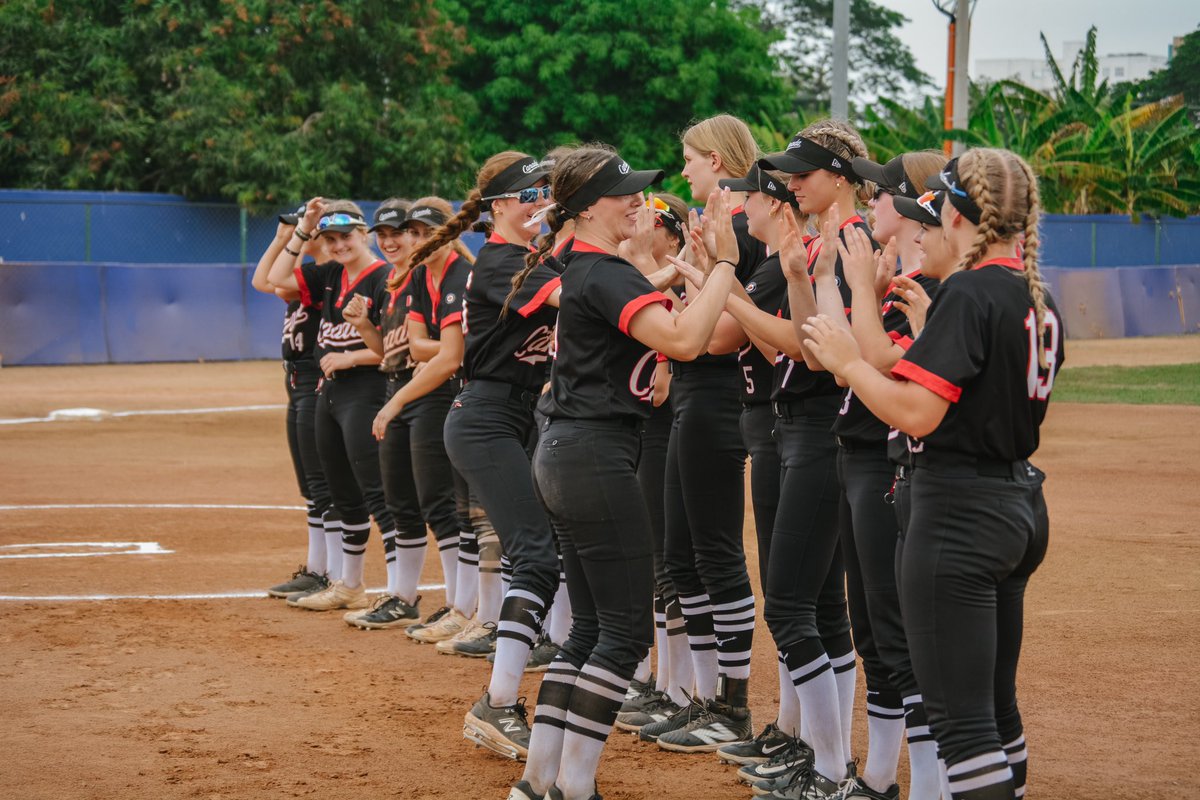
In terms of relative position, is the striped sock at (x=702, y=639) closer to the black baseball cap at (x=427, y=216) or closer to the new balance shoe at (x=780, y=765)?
the new balance shoe at (x=780, y=765)

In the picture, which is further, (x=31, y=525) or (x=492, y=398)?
(x=31, y=525)

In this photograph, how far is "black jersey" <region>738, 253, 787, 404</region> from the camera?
531cm

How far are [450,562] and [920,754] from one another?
397cm

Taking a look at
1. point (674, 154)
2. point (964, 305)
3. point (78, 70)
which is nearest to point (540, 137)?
point (674, 154)

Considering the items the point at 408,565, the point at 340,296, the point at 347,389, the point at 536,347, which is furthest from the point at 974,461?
the point at 340,296

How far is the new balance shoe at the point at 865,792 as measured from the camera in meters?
4.99

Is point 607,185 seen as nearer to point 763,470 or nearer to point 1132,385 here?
point 763,470

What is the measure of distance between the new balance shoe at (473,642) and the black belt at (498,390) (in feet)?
5.71

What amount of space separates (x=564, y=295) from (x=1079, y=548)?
20.6 feet

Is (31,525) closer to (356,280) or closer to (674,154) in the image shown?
(356,280)

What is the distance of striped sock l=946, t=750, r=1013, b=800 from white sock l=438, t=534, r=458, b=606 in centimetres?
456

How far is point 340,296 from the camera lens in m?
8.45

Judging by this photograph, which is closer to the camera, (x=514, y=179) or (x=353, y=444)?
(x=514, y=179)

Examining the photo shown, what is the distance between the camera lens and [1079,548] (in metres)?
9.85
